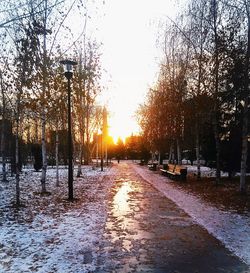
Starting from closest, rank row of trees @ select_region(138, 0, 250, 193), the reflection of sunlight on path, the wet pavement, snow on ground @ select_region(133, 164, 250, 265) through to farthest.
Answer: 1. the wet pavement
2. snow on ground @ select_region(133, 164, 250, 265)
3. the reflection of sunlight on path
4. row of trees @ select_region(138, 0, 250, 193)

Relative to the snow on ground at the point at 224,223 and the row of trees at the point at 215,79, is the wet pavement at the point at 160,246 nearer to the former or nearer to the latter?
the snow on ground at the point at 224,223

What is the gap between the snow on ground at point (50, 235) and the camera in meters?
6.95

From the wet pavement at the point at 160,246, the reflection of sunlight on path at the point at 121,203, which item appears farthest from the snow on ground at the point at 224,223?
the reflection of sunlight on path at the point at 121,203

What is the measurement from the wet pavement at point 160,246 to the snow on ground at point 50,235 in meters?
0.35

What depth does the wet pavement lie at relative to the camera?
677 cm

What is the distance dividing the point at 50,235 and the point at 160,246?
2.61 metres

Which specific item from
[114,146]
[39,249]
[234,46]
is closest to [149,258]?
[39,249]

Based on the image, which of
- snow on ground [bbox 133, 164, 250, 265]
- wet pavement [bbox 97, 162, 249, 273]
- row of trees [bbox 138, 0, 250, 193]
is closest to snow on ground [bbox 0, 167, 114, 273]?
wet pavement [bbox 97, 162, 249, 273]

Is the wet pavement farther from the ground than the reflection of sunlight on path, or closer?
closer

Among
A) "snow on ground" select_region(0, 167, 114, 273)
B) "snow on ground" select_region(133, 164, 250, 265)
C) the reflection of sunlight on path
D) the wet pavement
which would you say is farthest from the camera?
the reflection of sunlight on path

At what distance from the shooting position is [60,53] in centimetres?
1781

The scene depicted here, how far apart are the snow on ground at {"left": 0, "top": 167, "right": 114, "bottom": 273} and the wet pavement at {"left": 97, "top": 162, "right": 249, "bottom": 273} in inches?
13.8

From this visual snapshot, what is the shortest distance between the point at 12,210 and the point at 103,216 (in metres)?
3.03

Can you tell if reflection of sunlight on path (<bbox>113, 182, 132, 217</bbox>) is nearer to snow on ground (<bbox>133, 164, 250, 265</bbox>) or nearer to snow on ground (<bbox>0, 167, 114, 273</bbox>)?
snow on ground (<bbox>0, 167, 114, 273</bbox>)
